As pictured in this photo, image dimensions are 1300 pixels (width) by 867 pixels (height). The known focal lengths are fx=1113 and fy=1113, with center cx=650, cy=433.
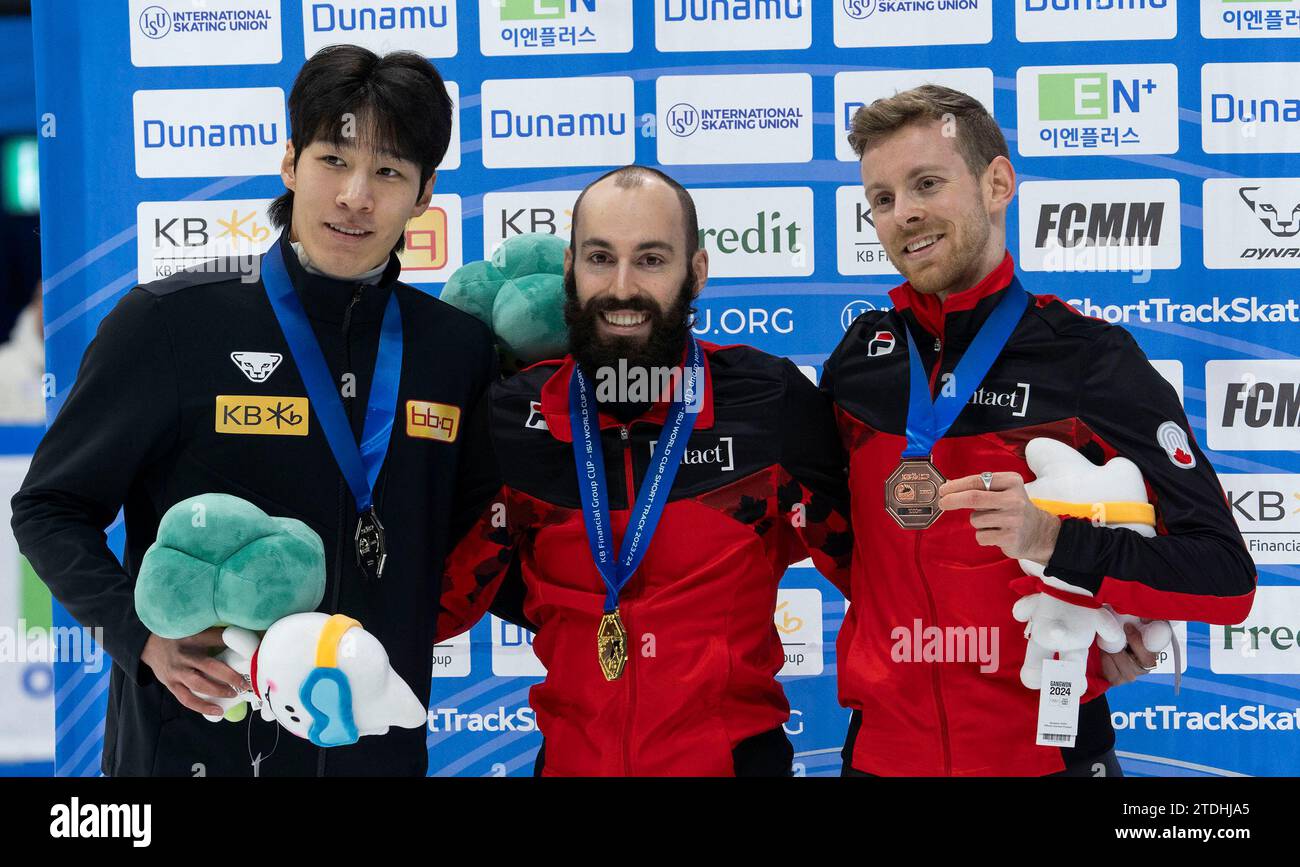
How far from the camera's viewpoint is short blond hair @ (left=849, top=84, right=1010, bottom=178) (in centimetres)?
211

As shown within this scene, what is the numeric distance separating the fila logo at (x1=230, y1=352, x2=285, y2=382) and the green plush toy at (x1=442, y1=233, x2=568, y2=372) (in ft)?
1.56

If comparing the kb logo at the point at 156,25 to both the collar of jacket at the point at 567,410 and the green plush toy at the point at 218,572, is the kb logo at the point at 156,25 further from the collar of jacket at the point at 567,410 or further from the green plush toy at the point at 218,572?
the green plush toy at the point at 218,572

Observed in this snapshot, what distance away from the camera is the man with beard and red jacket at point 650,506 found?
203 cm

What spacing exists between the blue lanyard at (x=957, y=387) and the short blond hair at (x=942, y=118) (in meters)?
0.29

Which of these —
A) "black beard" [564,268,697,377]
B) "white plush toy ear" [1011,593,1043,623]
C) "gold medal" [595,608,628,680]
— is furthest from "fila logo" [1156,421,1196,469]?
"gold medal" [595,608,628,680]

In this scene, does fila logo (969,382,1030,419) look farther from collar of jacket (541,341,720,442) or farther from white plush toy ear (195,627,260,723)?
white plush toy ear (195,627,260,723)

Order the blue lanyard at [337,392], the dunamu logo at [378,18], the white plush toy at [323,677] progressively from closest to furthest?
the white plush toy at [323,677]
the blue lanyard at [337,392]
the dunamu logo at [378,18]

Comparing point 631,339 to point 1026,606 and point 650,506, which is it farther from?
point 1026,606

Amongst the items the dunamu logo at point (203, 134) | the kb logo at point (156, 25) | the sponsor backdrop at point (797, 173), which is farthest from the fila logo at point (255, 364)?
the kb logo at point (156, 25)

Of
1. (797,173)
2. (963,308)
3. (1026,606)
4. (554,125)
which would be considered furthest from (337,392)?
(797,173)

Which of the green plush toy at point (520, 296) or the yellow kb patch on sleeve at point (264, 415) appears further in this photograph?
the green plush toy at point (520, 296)

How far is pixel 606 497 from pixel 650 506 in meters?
0.09

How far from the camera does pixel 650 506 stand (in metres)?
2.05

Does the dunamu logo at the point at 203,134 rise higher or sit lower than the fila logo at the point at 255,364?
higher
